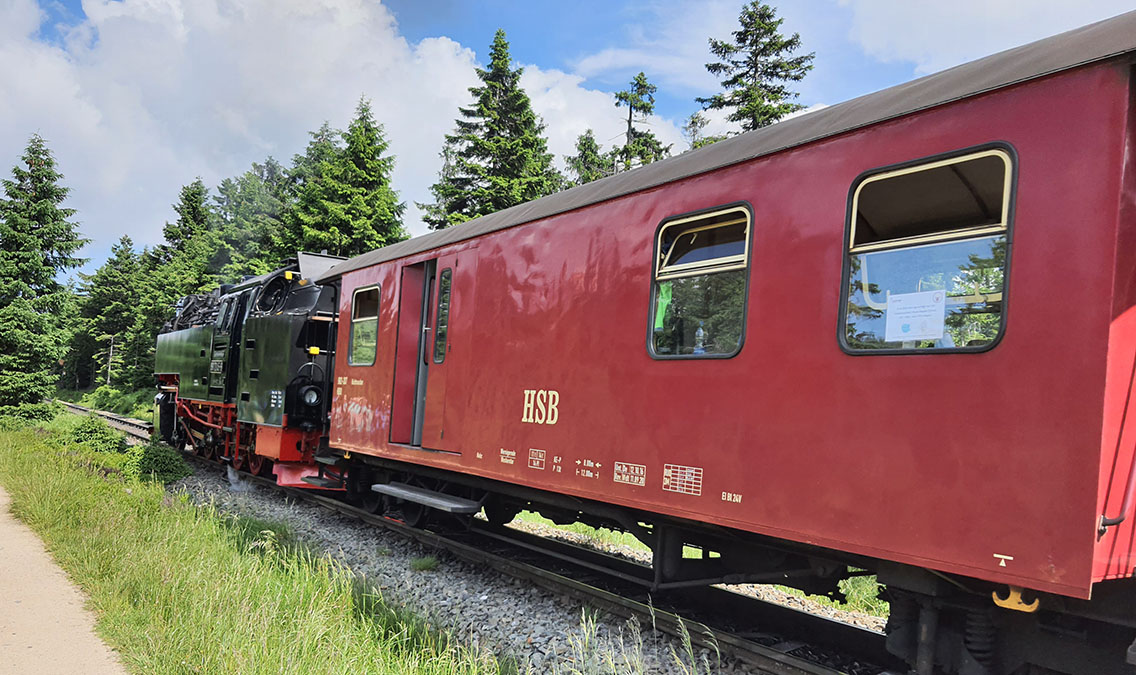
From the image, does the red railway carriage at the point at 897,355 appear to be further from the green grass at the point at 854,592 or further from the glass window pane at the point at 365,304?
the glass window pane at the point at 365,304

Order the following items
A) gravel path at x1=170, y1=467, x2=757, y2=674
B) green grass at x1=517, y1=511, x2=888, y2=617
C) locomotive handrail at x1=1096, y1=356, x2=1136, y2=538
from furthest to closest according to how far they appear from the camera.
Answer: green grass at x1=517, y1=511, x2=888, y2=617, gravel path at x1=170, y1=467, x2=757, y2=674, locomotive handrail at x1=1096, y1=356, x2=1136, y2=538

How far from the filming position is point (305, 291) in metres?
10.7

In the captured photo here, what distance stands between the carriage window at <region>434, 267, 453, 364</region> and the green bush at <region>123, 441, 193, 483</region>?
689 centimetres

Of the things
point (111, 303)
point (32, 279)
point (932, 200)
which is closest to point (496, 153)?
point (32, 279)

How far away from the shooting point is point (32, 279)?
19.6 metres

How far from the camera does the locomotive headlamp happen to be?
9875 mm

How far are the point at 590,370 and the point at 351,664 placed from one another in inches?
92.3

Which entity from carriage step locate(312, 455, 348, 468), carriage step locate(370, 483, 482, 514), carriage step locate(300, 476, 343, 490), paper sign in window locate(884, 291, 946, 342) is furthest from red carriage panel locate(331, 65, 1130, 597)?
carriage step locate(300, 476, 343, 490)

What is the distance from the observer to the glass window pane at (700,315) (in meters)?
4.07

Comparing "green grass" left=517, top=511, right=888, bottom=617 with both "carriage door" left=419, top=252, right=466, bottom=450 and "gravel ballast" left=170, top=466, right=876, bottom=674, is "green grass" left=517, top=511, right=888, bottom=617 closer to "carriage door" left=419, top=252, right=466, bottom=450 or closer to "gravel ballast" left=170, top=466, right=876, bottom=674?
"gravel ballast" left=170, top=466, right=876, bottom=674

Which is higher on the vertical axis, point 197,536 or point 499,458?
point 499,458

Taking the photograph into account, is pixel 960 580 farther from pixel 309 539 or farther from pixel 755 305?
pixel 309 539

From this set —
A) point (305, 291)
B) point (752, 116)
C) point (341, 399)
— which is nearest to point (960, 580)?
point (341, 399)

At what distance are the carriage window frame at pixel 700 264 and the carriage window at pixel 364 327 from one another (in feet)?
13.9
